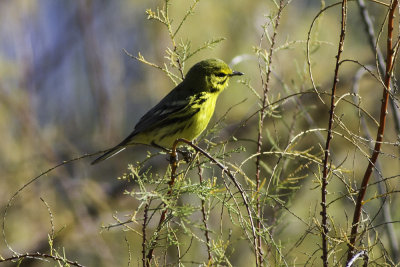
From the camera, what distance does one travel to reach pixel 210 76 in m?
4.34

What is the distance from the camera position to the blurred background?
6.65 meters

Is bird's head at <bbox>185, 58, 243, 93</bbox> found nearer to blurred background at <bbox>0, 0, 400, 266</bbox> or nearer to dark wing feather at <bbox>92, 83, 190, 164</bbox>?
dark wing feather at <bbox>92, 83, 190, 164</bbox>

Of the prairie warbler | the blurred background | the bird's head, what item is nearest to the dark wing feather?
the prairie warbler

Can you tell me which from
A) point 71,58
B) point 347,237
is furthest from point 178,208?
point 71,58

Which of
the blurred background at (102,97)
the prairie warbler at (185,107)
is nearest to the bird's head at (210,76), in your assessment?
the prairie warbler at (185,107)

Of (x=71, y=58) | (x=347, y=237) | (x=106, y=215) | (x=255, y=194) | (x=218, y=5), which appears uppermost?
(x=71, y=58)

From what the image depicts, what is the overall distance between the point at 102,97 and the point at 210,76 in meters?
3.17

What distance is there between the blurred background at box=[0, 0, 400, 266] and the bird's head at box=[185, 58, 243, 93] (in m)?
1.38

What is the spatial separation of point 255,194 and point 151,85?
20.2ft

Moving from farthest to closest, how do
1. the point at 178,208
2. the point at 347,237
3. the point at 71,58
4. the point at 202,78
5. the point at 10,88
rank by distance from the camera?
the point at 71,58 < the point at 10,88 < the point at 202,78 < the point at 178,208 < the point at 347,237

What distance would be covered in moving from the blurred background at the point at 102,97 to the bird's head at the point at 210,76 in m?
1.38

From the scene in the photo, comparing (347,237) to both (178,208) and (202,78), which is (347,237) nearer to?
(178,208)

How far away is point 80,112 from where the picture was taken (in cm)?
984

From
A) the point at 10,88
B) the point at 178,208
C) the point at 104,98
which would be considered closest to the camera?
the point at 178,208
